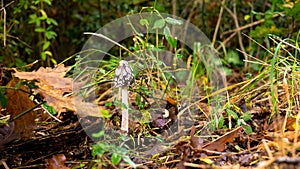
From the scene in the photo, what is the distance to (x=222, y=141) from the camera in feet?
4.70

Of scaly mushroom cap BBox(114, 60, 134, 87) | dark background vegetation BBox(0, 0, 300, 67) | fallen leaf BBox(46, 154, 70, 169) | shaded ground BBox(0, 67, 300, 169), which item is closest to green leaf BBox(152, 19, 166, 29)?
scaly mushroom cap BBox(114, 60, 134, 87)

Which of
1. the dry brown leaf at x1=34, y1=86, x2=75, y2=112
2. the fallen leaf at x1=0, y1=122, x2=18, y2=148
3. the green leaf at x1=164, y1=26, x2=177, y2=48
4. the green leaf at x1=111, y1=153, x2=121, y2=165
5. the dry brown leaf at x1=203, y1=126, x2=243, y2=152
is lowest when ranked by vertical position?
the dry brown leaf at x1=203, y1=126, x2=243, y2=152

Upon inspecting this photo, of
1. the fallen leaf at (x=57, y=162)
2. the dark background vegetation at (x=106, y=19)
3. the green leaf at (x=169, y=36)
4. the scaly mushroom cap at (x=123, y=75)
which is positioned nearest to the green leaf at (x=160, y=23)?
the green leaf at (x=169, y=36)

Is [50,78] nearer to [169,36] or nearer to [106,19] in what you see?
[169,36]

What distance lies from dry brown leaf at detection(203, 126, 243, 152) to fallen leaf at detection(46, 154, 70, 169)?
0.49 metres

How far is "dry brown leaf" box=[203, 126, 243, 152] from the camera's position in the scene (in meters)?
1.40

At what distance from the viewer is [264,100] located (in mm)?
1924

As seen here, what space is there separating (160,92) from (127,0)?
145cm

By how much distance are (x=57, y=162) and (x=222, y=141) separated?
58cm

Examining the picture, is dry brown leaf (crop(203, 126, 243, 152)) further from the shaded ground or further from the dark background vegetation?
the dark background vegetation

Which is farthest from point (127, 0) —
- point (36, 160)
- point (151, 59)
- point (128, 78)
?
point (36, 160)

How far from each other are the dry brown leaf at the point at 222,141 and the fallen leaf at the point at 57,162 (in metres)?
0.49

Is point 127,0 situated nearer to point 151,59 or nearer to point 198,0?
point 198,0

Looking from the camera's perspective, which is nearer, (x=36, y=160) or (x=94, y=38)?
(x=36, y=160)
